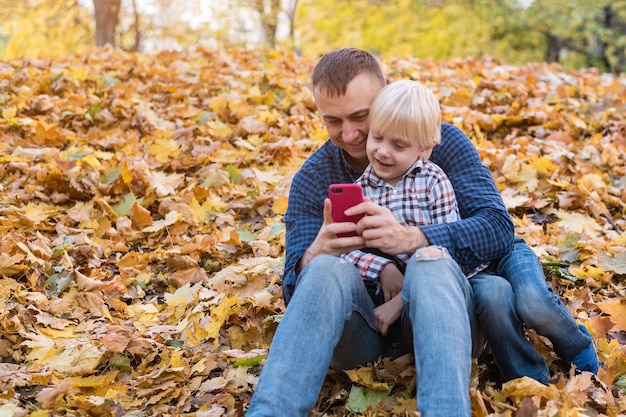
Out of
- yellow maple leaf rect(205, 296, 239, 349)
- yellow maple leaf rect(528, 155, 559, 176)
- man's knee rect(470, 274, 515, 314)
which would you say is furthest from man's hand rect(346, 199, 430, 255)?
yellow maple leaf rect(528, 155, 559, 176)

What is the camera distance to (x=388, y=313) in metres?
2.30

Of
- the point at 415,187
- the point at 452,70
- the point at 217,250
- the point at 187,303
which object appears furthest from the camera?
the point at 452,70

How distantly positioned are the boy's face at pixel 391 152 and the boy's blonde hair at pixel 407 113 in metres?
Answer: 0.02

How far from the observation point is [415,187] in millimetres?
2402

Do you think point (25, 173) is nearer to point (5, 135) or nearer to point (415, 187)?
point (5, 135)

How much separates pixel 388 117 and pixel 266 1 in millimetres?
14039

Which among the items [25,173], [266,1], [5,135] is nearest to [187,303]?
[25,173]

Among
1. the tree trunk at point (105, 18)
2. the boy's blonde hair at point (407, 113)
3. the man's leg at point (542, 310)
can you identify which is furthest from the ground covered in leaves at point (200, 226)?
the tree trunk at point (105, 18)

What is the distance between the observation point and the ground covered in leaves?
245 centimetres

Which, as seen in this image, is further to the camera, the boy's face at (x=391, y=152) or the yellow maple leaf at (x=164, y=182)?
the yellow maple leaf at (x=164, y=182)

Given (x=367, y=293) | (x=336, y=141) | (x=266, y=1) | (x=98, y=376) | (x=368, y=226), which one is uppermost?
(x=266, y=1)

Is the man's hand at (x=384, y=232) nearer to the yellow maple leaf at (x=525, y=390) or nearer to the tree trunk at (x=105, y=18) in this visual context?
the yellow maple leaf at (x=525, y=390)

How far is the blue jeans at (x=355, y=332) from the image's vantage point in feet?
6.23

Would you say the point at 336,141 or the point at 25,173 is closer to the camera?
the point at 336,141
